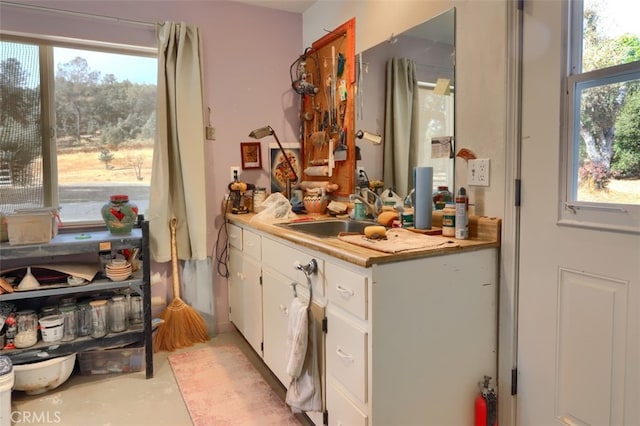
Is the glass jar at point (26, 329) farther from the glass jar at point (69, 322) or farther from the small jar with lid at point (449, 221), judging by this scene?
the small jar with lid at point (449, 221)

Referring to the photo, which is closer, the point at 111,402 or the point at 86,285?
the point at 111,402

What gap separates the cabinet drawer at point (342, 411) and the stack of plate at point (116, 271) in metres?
1.41

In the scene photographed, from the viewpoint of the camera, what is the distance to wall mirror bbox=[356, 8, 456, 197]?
190cm

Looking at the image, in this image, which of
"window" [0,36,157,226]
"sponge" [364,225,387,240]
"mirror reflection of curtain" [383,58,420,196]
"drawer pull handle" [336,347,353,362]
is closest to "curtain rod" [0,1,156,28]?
"window" [0,36,157,226]

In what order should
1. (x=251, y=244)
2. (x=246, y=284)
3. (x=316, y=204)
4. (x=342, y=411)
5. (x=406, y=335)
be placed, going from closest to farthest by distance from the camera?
(x=406, y=335), (x=342, y=411), (x=251, y=244), (x=246, y=284), (x=316, y=204)

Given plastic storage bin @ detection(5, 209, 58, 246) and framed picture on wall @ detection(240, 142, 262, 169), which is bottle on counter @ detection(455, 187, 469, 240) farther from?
plastic storage bin @ detection(5, 209, 58, 246)

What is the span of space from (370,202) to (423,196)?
574mm

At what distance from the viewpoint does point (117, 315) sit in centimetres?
246

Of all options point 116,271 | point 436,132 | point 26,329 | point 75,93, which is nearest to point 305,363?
point 436,132

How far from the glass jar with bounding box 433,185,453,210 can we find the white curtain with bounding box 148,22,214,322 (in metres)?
1.60

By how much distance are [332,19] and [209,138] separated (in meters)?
1.17

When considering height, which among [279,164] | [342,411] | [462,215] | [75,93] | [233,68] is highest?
[233,68]

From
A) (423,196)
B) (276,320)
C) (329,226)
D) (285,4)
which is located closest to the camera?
(423,196)

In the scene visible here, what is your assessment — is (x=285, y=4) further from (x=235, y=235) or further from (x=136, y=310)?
(x=136, y=310)
